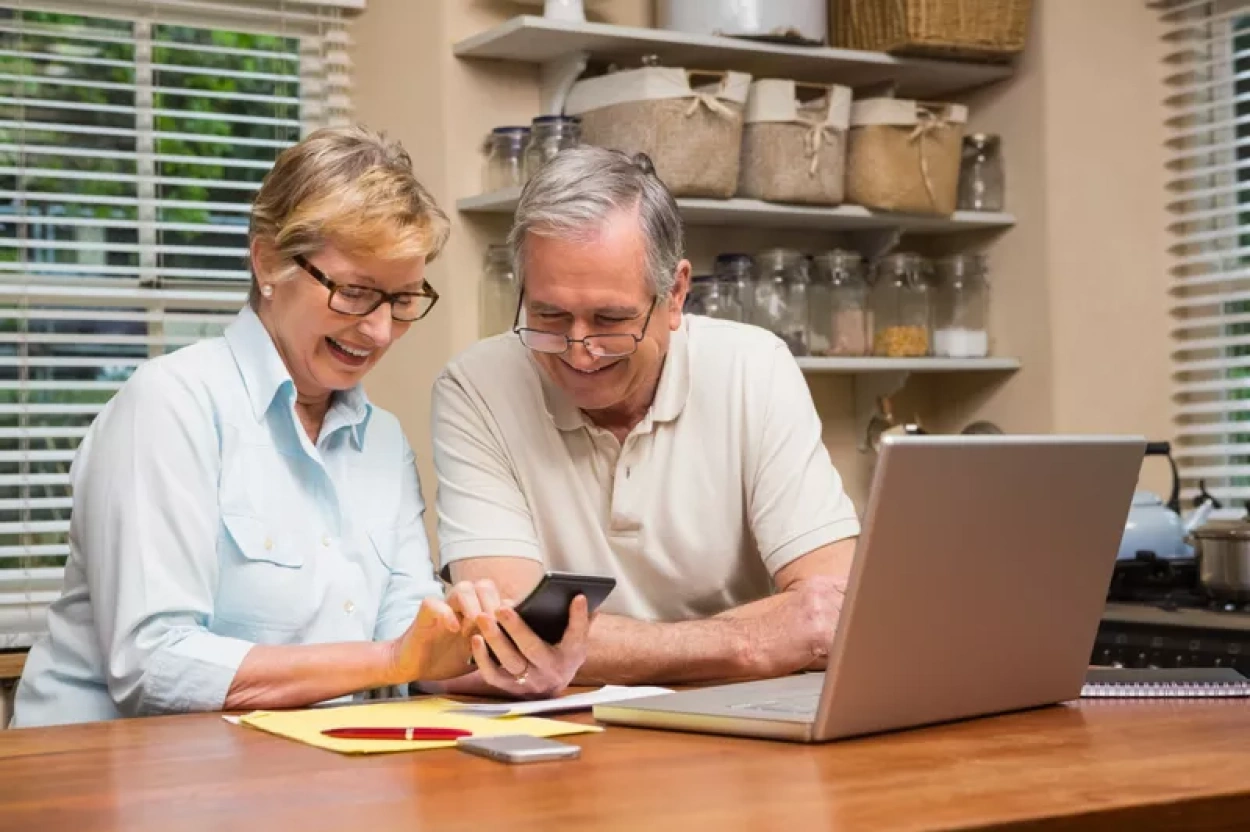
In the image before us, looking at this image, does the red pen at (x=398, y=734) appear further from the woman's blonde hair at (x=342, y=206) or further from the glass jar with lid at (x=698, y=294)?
the glass jar with lid at (x=698, y=294)

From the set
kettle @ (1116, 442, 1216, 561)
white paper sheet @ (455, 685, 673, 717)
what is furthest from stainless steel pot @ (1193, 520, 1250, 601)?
white paper sheet @ (455, 685, 673, 717)

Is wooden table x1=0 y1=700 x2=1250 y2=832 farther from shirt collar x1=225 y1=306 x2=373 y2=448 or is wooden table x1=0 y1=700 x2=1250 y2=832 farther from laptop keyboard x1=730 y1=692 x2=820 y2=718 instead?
shirt collar x1=225 y1=306 x2=373 y2=448

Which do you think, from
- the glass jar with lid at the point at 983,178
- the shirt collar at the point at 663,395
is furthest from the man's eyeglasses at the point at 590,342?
the glass jar with lid at the point at 983,178

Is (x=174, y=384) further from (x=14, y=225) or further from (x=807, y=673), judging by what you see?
(x=14, y=225)

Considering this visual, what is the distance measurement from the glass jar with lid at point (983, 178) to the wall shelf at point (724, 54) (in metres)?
0.18

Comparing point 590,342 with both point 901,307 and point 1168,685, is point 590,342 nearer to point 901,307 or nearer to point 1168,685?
point 1168,685

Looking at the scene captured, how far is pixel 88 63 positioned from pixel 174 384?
1697 mm

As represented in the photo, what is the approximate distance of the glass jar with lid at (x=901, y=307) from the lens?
146 inches

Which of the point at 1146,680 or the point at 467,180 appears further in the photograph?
the point at 467,180

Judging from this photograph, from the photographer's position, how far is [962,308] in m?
3.87

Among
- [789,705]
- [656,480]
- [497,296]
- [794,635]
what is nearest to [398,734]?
[789,705]

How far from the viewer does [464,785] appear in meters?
1.21

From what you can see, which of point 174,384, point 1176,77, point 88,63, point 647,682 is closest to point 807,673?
point 647,682

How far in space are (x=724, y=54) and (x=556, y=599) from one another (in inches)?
80.4
